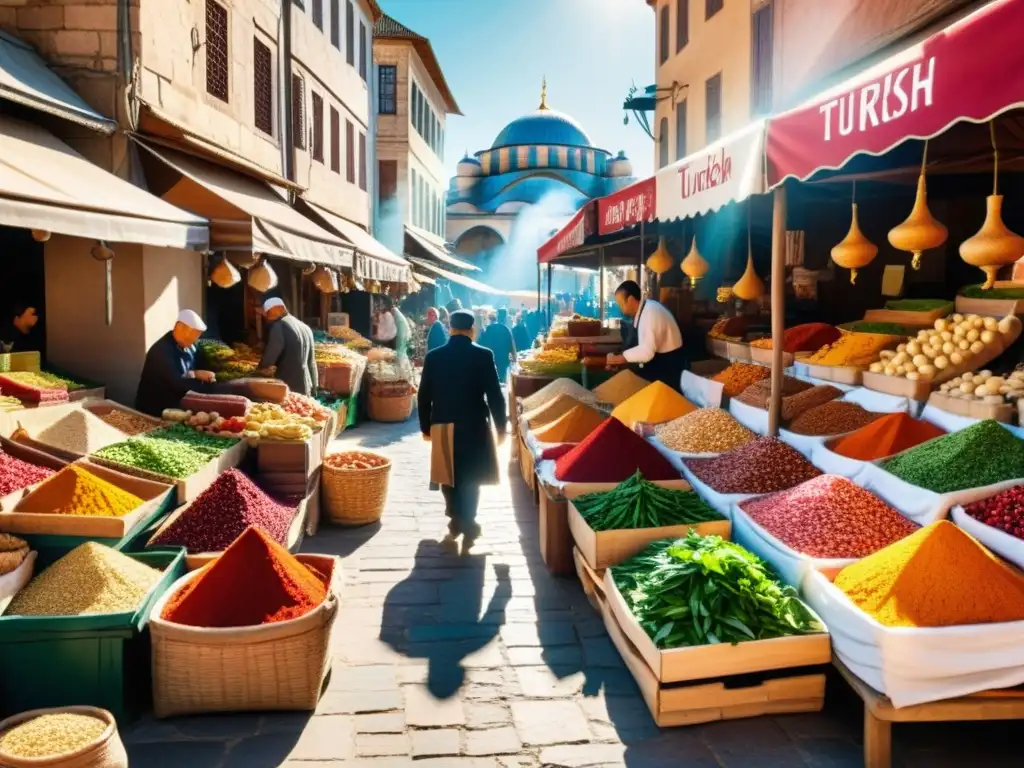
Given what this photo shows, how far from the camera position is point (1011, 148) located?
5094 mm

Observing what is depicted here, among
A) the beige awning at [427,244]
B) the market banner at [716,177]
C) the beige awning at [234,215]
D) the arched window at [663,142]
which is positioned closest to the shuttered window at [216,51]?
the beige awning at [234,215]

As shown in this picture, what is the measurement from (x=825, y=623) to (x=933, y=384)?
2370 mm

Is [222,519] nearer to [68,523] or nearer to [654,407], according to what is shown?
[68,523]

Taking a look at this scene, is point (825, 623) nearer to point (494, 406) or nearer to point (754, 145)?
point (754, 145)

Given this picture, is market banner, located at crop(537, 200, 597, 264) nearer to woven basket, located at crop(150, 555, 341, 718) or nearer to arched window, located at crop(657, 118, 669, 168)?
woven basket, located at crop(150, 555, 341, 718)

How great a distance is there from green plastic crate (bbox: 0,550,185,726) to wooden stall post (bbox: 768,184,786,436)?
13.0ft

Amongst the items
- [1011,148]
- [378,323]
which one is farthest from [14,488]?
[378,323]

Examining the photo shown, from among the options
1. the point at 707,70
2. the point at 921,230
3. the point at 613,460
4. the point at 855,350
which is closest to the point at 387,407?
→ the point at 613,460

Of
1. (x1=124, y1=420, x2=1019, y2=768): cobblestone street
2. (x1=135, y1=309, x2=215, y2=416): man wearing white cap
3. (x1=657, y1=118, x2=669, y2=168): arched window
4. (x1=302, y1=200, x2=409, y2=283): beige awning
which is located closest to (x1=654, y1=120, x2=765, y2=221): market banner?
(x1=124, y1=420, x2=1019, y2=768): cobblestone street

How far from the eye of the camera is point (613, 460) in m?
5.53

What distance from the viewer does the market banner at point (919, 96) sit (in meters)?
2.75

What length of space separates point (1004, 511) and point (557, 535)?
2588 millimetres

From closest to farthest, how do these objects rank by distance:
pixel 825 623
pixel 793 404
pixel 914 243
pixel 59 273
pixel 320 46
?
pixel 825 623 < pixel 914 243 < pixel 793 404 < pixel 59 273 < pixel 320 46

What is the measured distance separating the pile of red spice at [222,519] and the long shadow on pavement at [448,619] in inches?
33.7
